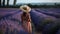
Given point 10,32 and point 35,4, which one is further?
point 35,4

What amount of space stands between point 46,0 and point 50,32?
0.81 metres

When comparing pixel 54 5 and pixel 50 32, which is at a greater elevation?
pixel 54 5

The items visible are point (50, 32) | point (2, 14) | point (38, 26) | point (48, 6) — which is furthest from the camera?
point (48, 6)

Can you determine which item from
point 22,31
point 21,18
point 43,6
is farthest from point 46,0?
point 22,31

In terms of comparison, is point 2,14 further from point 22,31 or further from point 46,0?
point 46,0

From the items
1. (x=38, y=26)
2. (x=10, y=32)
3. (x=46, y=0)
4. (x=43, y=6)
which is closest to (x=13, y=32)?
Result: (x=10, y=32)

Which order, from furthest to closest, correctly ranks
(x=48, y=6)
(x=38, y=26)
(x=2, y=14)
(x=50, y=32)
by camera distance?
1. (x=48, y=6)
2. (x=2, y=14)
3. (x=38, y=26)
4. (x=50, y=32)

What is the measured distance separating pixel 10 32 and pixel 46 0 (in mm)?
867

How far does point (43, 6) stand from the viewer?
139 centimetres

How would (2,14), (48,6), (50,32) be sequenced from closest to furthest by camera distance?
(50,32) → (2,14) → (48,6)

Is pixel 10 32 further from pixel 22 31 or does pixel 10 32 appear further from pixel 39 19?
pixel 39 19

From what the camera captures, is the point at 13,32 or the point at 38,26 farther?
the point at 38,26

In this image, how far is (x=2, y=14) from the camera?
1.04 m

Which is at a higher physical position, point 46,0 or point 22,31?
point 46,0
